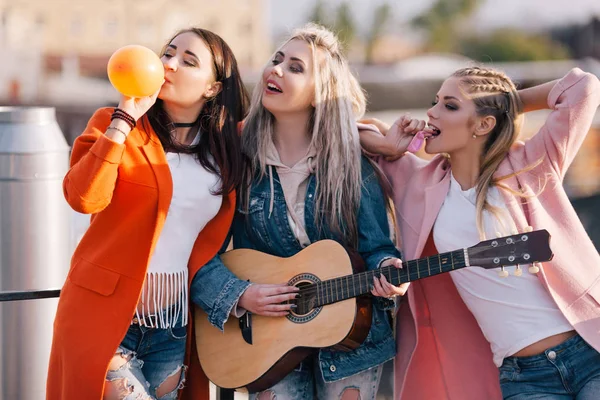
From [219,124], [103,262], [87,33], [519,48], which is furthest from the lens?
[519,48]

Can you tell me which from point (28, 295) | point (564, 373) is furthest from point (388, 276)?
point (28, 295)

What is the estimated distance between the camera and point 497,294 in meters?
3.19

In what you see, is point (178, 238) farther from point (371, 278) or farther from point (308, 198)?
point (371, 278)

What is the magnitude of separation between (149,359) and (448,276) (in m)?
1.20

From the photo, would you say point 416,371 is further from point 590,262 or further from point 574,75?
point 574,75

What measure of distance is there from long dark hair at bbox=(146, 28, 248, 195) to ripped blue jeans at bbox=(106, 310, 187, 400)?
57 cm

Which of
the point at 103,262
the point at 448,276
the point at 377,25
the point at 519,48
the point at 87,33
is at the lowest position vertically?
the point at 448,276

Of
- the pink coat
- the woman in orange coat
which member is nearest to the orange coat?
the woman in orange coat

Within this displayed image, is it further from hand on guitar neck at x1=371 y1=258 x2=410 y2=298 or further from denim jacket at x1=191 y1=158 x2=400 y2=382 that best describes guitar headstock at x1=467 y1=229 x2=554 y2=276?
denim jacket at x1=191 y1=158 x2=400 y2=382

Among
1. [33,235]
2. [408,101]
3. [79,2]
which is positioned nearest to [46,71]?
[79,2]

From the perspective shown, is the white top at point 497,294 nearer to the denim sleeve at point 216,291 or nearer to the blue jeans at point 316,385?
the blue jeans at point 316,385

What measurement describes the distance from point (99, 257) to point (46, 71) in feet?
69.2

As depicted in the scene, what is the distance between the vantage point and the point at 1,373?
3.36 m

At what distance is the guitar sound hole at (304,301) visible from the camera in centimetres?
329
